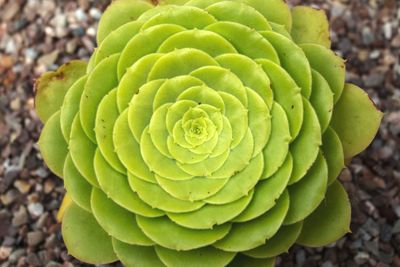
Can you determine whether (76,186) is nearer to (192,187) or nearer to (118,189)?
(118,189)

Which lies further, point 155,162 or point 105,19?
point 105,19

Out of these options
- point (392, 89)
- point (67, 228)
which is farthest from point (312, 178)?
point (392, 89)

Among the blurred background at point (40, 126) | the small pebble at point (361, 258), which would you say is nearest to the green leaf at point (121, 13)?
the blurred background at point (40, 126)

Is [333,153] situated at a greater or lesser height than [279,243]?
greater

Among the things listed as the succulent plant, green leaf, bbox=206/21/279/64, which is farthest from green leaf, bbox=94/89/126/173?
green leaf, bbox=206/21/279/64

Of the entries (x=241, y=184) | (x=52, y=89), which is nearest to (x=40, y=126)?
(x=52, y=89)

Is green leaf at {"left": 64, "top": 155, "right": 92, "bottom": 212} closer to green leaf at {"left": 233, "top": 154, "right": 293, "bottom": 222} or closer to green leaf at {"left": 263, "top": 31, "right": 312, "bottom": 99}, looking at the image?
green leaf at {"left": 233, "top": 154, "right": 293, "bottom": 222}

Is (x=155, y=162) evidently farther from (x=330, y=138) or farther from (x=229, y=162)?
(x=330, y=138)

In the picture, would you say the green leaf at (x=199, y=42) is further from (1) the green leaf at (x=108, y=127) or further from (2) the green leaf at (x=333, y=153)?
(2) the green leaf at (x=333, y=153)
